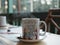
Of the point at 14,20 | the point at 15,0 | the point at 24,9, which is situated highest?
the point at 15,0

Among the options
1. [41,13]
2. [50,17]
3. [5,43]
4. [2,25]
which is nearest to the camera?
[5,43]

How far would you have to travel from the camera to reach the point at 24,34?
88 cm

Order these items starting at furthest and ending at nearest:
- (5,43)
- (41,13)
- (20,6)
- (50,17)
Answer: (20,6), (41,13), (50,17), (5,43)

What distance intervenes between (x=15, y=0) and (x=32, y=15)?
1.58ft

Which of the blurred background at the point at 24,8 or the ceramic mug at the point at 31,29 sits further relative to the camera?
the blurred background at the point at 24,8

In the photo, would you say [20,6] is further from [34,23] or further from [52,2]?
[34,23]

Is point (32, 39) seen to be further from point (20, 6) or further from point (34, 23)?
point (20, 6)

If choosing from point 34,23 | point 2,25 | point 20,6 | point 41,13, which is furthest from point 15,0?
point 34,23

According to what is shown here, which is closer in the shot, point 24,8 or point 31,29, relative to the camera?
point 31,29

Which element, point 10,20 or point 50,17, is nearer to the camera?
point 50,17

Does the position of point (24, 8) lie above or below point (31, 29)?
above

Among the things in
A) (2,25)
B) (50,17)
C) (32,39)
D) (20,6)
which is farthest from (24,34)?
(20,6)

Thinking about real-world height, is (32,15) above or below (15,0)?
below

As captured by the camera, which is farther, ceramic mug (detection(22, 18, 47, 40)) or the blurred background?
the blurred background
